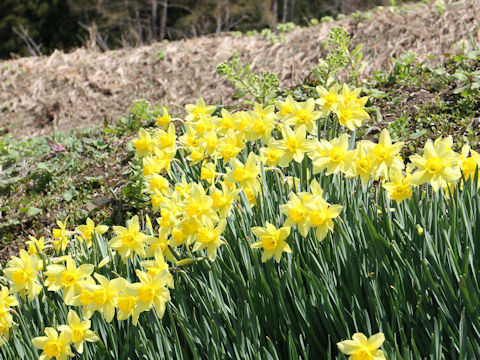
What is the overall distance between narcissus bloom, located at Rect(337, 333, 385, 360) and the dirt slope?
4840 millimetres

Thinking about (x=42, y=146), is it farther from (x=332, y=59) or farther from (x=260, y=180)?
(x=260, y=180)

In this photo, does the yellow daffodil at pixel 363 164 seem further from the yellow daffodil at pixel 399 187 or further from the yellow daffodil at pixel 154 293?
the yellow daffodil at pixel 154 293

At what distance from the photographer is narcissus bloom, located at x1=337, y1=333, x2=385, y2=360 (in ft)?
4.41

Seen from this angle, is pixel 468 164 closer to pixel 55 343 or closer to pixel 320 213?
pixel 320 213

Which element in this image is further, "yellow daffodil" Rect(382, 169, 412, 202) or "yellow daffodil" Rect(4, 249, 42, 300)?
"yellow daffodil" Rect(4, 249, 42, 300)

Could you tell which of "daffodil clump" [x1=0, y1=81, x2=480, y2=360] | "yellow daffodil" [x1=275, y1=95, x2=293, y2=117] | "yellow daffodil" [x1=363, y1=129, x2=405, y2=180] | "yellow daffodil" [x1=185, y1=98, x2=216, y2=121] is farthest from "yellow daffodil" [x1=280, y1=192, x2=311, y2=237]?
"yellow daffodil" [x1=185, y1=98, x2=216, y2=121]

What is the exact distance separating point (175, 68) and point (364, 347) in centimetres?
669

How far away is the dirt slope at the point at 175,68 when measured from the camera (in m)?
6.26

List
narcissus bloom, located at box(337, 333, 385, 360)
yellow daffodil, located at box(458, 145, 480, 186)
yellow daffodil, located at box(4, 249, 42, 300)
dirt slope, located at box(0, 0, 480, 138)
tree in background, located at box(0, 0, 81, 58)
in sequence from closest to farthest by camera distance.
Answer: narcissus bloom, located at box(337, 333, 385, 360)
yellow daffodil, located at box(458, 145, 480, 186)
yellow daffodil, located at box(4, 249, 42, 300)
dirt slope, located at box(0, 0, 480, 138)
tree in background, located at box(0, 0, 81, 58)

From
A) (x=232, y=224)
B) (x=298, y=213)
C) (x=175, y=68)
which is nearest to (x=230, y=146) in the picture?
(x=232, y=224)

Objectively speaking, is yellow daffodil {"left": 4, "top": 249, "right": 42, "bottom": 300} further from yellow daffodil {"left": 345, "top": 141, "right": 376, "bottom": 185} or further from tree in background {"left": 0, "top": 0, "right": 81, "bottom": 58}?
tree in background {"left": 0, "top": 0, "right": 81, "bottom": 58}

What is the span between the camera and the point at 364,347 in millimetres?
1354

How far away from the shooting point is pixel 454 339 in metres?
1.44

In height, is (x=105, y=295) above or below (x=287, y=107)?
below
